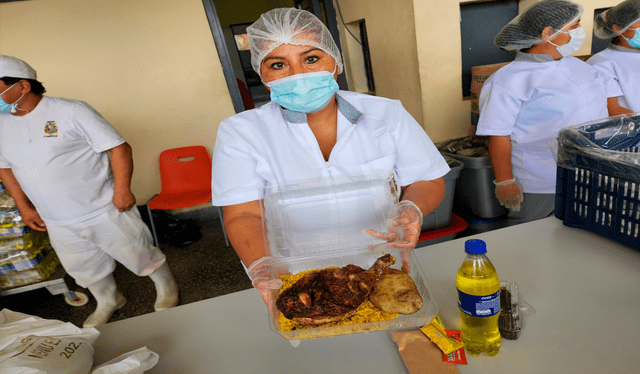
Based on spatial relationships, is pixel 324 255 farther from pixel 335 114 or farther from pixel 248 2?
pixel 248 2

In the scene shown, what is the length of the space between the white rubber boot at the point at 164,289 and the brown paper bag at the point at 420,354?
7.52 feet

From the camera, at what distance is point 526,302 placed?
3.15 ft

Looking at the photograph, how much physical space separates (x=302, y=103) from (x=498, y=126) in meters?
1.33

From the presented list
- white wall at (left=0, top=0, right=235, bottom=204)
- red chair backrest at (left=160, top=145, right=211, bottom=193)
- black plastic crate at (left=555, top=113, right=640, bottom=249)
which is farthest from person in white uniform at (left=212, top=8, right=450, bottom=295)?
white wall at (left=0, top=0, right=235, bottom=204)

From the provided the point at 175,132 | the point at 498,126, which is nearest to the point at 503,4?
the point at 498,126

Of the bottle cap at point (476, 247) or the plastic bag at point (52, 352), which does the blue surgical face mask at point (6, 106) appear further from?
the bottle cap at point (476, 247)

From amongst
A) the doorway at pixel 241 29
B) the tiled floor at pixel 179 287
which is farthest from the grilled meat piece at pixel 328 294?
the doorway at pixel 241 29

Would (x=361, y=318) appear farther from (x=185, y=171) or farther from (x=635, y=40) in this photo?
(x=185, y=171)

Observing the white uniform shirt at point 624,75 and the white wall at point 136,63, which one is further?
the white wall at point 136,63

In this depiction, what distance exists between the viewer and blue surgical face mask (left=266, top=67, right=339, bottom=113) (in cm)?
126

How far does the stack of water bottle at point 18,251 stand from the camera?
2516 millimetres

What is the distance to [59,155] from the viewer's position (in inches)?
86.6

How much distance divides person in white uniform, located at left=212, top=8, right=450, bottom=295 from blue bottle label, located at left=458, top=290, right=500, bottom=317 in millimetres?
475

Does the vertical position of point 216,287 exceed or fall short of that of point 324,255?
it falls short
